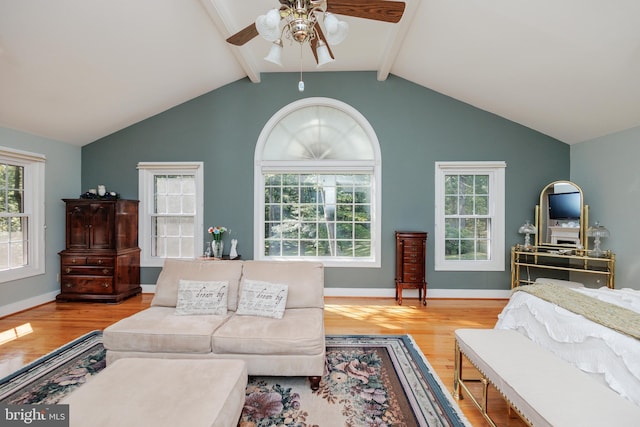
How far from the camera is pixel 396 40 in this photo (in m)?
3.32

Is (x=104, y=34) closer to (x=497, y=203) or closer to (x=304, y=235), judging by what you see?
(x=304, y=235)

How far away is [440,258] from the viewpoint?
4.45m

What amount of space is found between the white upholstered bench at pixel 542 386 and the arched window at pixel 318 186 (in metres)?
2.58

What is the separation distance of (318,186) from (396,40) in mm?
2202

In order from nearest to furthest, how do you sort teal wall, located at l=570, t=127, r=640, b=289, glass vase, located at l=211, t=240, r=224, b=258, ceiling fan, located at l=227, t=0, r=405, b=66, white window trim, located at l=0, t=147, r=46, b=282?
ceiling fan, located at l=227, t=0, r=405, b=66
teal wall, located at l=570, t=127, r=640, b=289
white window trim, located at l=0, t=147, r=46, b=282
glass vase, located at l=211, t=240, r=224, b=258

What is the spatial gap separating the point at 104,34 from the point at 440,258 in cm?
491

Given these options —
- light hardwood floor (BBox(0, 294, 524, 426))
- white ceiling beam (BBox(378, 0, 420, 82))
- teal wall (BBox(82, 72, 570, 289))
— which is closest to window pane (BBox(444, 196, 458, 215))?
teal wall (BBox(82, 72, 570, 289))

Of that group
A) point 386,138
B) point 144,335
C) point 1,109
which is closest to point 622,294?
point 386,138

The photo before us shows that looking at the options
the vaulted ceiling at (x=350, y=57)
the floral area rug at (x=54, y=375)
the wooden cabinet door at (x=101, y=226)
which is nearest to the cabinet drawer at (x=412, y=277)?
the vaulted ceiling at (x=350, y=57)

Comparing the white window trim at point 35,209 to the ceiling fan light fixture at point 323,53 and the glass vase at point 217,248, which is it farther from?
the ceiling fan light fixture at point 323,53

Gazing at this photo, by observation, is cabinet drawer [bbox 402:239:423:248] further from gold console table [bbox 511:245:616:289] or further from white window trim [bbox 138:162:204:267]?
white window trim [bbox 138:162:204:267]

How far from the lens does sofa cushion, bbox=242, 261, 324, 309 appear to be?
267cm

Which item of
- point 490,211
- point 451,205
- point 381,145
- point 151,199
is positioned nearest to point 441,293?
point 451,205
